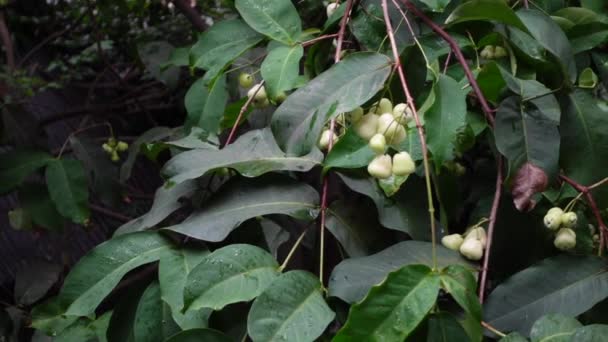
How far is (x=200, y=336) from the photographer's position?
683mm

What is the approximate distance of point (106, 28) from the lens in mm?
2160

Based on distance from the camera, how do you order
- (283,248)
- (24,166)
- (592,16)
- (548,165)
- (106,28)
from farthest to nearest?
(106,28) < (24,166) < (283,248) < (592,16) < (548,165)

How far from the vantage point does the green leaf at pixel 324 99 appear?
27.4 inches

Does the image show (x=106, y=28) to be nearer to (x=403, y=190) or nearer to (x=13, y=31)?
(x=13, y=31)

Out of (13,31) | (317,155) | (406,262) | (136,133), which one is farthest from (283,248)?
(13,31)

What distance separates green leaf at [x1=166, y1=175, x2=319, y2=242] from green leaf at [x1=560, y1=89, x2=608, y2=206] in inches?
12.1

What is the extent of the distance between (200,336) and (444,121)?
322mm

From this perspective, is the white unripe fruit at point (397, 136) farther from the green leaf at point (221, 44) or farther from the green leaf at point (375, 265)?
the green leaf at point (221, 44)

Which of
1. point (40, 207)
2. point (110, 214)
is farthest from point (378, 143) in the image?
point (110, 214)

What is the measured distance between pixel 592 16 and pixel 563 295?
1.54 ft

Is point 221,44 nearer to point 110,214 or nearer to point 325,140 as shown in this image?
point 325,140

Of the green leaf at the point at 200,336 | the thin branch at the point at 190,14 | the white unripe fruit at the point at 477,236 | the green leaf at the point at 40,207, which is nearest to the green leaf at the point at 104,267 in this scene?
the green leaf at the point at 200,336

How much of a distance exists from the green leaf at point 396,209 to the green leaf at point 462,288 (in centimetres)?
13

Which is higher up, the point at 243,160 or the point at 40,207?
the point at 243,160
